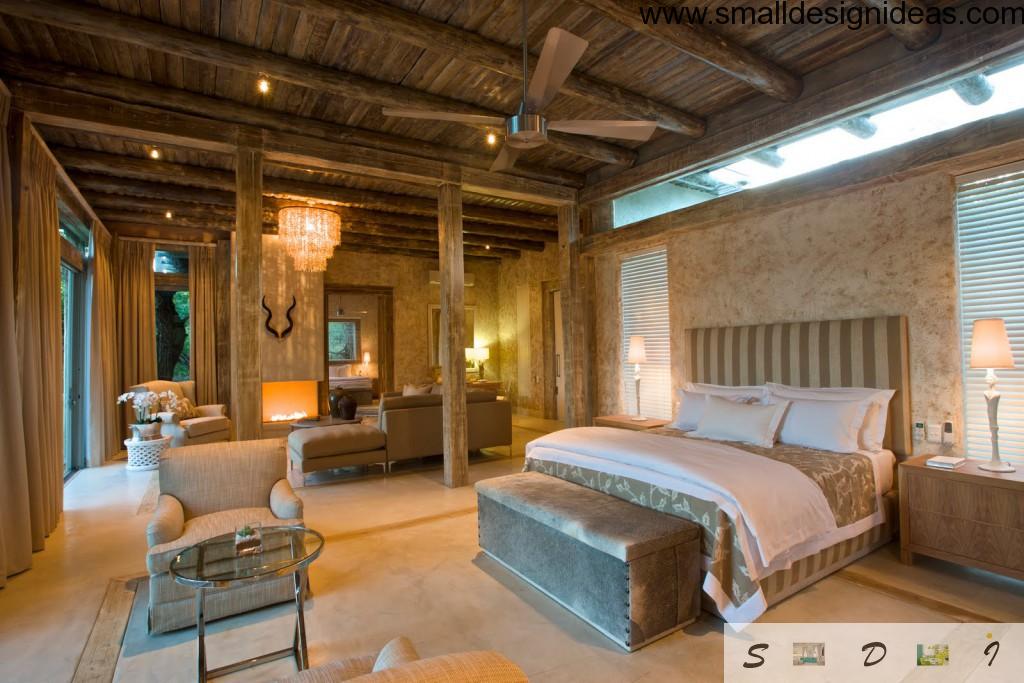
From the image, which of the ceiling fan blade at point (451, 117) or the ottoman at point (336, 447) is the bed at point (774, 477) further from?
the ottoman at point (336, 447)

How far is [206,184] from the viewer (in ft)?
17.9

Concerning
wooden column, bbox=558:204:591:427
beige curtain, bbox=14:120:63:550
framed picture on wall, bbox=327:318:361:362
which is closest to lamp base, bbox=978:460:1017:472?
wooden column, bbox=558:204:591:427

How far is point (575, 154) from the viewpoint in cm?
539

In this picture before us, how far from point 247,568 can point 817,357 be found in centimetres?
405

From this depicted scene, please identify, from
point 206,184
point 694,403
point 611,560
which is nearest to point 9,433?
point 206,184

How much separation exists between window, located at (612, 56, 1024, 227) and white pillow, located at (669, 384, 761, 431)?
1.78 m

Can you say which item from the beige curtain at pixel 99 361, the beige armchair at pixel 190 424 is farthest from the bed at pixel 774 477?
the beige curtain at pixel 99 361

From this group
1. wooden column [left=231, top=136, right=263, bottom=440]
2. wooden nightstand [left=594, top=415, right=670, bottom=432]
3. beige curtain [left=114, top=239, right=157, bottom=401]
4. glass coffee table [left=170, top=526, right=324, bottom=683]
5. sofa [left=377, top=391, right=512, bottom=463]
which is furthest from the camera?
beige curtain [left=114, top=239, right=157, bottom=401]

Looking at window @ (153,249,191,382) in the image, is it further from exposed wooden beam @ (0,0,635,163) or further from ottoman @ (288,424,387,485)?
exposed wooden beam @ (0,0,635,163)

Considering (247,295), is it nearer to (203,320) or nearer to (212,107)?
(212,107)

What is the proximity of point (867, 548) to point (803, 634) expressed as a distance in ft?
4.00

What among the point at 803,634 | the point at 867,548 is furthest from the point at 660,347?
the point at 803,634

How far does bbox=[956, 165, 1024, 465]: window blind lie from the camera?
10.4ft

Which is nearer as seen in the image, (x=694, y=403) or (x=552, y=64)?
(x=552, y=64)
